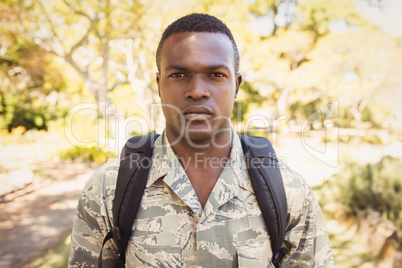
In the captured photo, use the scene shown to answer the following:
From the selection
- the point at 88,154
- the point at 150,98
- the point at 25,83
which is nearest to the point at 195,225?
the point at 88,154

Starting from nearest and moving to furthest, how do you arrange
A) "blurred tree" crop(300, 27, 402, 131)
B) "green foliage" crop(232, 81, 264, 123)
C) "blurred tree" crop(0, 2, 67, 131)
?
"blurred tree" crop(300, 27, 402, 131) → "blurred tree" crop(0, 2, 67, 131) → "green foliage" crop(232, 81, 264, 123)

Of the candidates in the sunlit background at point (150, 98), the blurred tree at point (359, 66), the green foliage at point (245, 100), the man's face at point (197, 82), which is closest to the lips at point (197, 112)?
the man's face at point (197, 82)

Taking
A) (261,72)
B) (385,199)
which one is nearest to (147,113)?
(261,72)

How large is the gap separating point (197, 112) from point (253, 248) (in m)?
0.78

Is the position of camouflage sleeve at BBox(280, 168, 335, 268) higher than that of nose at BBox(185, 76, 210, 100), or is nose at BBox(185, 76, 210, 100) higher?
nose at BBox(185, 76, 210, 100)

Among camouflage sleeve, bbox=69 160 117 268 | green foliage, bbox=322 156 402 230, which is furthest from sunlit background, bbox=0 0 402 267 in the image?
camouflage sleeve, bbox=69 160 117 268

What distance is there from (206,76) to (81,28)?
1262 cm

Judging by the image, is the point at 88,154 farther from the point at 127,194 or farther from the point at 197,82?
the point at 197,82

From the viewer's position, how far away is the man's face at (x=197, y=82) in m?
1.41

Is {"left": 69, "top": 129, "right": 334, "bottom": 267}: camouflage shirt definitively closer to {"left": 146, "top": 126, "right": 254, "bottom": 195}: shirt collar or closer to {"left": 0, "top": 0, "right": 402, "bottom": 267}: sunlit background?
{"left": 146, "top": 126, "right": 254, "bottom": 195}: shirt collar

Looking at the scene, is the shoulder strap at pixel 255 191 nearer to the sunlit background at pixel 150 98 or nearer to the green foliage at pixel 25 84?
the sunlit background at pixel 150 98

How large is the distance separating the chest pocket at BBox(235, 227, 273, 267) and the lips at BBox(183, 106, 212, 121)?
0.65 meters

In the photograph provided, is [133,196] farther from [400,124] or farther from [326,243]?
[400,124]

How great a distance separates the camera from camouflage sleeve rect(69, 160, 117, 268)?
4.94ft
